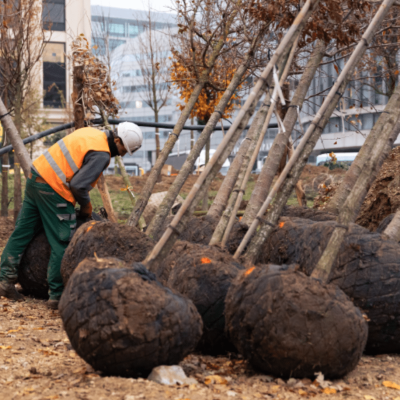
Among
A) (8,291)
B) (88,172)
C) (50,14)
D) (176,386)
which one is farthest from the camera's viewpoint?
(50,14)

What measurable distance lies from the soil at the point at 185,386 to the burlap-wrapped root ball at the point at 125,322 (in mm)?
128

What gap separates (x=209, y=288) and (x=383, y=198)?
447 cm

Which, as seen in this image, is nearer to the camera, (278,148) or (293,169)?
(293,169)

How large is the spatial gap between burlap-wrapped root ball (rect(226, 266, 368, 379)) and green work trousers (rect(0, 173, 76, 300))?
8.84 ft

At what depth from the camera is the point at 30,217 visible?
17.6ft

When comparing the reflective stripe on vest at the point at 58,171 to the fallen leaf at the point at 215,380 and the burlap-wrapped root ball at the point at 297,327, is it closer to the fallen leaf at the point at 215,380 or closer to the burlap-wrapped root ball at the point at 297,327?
the burlap-wrapped root ball at the point at 297,327

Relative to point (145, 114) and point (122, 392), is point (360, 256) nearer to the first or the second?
point (122, 392)

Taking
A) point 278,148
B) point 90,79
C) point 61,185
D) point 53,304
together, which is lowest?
point 53,304

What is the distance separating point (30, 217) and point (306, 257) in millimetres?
2935

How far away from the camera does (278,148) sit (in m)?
4.65

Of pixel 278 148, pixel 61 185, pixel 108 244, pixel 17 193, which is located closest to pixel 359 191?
pixel 278 148

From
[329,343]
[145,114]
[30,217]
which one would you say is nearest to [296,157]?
[329,343]

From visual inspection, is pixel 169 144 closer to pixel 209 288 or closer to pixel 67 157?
pixel 67 157

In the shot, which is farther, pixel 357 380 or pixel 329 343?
pixel 357 380
